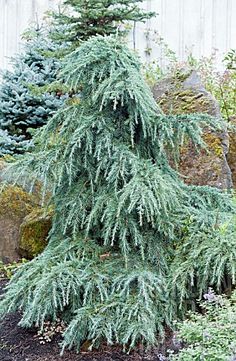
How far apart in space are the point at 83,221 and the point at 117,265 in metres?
0.30

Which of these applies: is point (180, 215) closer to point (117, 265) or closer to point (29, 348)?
point (117, 265)

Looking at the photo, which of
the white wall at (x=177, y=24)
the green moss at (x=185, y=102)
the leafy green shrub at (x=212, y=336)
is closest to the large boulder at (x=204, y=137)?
the green moss at (x=185, y=102)

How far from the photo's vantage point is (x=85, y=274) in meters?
2.81

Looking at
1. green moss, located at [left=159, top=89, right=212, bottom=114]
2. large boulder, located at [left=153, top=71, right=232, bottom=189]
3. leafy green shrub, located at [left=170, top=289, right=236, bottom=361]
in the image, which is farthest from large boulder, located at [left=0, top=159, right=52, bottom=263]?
leafy green shrub, located at [left=170, top=289, right=236, bottom=361]

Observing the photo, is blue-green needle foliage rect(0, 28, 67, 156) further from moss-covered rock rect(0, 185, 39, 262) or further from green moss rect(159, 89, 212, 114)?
green moss rect(159, 89, 212, 114)

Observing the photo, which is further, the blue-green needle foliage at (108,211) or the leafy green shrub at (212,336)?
the blue-green needle foliage at (108,211)

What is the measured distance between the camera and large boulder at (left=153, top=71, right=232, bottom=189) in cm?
427

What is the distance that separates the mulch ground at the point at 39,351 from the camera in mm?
2732

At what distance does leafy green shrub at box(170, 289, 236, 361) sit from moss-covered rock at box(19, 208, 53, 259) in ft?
5.41

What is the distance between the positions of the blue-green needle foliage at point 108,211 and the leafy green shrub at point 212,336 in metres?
0.33

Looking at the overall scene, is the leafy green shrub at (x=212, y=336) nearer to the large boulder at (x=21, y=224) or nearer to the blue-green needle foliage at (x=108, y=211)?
the blue-green needle foliage at (x=108, y=211)

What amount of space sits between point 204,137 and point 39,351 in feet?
7.49

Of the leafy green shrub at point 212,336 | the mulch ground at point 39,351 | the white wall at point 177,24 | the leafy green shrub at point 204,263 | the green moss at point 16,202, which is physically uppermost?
the white wall at point 177,24

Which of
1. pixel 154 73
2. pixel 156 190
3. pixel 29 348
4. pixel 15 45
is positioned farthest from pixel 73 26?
pixel 29 348
